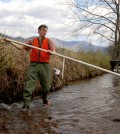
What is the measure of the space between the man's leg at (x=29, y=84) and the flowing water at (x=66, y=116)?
11.0 inches

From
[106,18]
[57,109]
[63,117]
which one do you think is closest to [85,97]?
[57,109]

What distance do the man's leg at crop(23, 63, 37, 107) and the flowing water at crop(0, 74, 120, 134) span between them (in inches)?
11.0

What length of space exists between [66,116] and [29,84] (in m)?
1.28

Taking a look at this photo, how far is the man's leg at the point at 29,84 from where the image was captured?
26.8 feet

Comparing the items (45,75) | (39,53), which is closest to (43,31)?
(39,53)

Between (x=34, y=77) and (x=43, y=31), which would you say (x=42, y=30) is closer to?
(x=43, y=31)

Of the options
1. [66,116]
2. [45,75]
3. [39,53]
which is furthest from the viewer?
[45,75]

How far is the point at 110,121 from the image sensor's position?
7.21 m

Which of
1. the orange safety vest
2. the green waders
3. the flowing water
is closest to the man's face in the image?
the orange safety vest

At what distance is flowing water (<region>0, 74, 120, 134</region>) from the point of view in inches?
253

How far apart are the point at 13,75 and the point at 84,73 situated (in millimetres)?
8527

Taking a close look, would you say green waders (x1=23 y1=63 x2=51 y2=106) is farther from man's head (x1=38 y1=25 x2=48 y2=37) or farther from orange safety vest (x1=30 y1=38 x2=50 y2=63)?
man's head (x1=38 y1=25 x2=48 y2=37)

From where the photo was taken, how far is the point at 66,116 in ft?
25.1

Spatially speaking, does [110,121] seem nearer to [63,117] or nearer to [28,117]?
[63,117]
